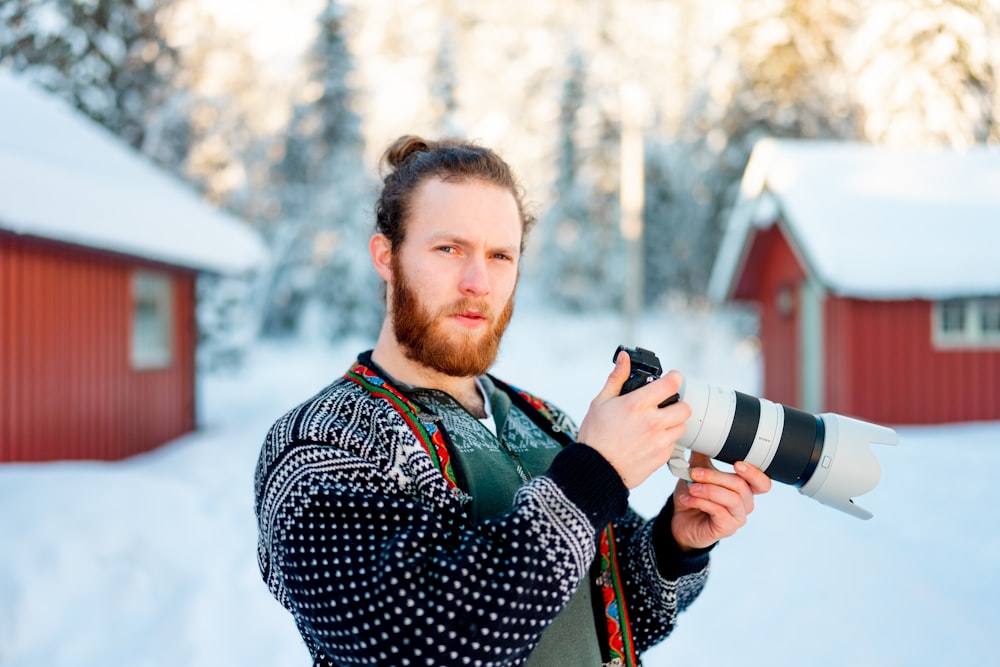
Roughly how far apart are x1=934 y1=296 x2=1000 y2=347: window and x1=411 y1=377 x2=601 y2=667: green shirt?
11240 mm

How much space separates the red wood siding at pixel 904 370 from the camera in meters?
11.0

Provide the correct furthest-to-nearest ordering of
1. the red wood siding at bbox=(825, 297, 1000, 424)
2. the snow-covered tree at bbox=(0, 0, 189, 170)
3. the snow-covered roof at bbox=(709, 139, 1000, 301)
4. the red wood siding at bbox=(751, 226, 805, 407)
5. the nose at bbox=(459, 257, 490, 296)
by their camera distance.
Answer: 1. the snow-covered tree at bbox=(0, 0, 189, 170)
2. the red wood siding at bbox=(751, 226, 805, 407)
3. the red wood siding at bbox=(825, 297, 1000, 424)
4. the snow-covered roof at bbox=(709, 139, 1000, 301)
5. the nose at bbox=(459, 257, 490, 296)

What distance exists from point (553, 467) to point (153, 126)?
17645mm

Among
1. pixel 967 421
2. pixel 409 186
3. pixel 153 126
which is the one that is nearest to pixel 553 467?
pixel 409 186

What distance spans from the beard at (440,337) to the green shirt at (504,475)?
0.07m

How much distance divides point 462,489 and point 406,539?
0.28 m

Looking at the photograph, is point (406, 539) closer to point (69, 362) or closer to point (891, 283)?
point (69, 362)

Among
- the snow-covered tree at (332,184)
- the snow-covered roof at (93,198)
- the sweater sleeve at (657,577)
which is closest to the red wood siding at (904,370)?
the snow-covered roof at (93,198)

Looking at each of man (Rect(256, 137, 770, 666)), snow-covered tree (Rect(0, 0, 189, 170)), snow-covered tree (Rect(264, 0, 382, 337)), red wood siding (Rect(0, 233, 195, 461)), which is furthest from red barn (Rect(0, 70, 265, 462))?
snow-covered tree (Rect(264, 0, 382, 337))

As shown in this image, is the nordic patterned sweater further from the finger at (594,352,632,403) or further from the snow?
the snow

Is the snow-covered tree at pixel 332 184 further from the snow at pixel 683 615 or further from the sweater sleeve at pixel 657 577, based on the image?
the sweater sleeve at pixel 657 577

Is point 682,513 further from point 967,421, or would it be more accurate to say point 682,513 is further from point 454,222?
point 967,421

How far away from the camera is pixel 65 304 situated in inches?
328

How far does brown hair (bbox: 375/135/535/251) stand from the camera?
65.7 inches
